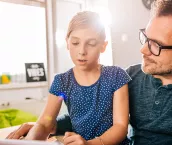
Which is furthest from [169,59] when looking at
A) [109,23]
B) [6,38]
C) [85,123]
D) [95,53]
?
[109,23]

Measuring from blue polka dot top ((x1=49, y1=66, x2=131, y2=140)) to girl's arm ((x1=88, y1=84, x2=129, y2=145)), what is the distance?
33 mm

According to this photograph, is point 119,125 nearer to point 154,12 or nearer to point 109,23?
point 154,12

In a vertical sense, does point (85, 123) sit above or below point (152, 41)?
below

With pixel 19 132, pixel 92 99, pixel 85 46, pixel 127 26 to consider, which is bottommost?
pixel 19 132

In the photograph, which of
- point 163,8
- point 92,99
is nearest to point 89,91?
point 92,99

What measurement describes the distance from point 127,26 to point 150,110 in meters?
3.49

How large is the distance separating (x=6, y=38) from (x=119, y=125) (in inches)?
113

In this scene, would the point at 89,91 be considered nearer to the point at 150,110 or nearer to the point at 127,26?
the point at 150,110

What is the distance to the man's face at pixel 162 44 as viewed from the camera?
3.96ft

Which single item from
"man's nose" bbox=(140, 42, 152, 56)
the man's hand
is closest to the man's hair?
"man's nose" bbox=(140, 42, 152, 56)

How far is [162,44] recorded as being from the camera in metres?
1.24

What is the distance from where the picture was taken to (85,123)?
1172 millimetres

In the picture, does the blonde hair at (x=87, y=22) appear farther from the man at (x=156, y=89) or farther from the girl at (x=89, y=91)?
the man at (x=156, y=89)

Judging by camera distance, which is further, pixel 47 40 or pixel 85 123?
pixel 47 40
